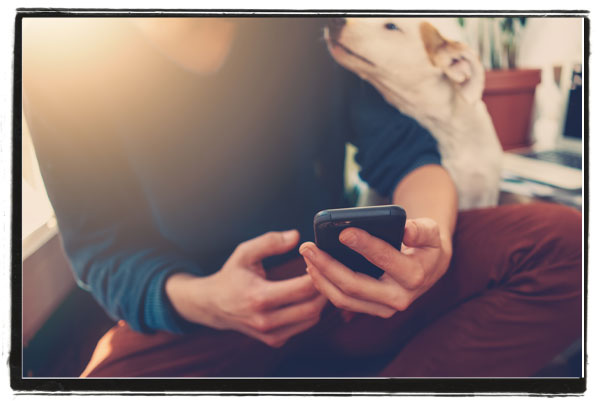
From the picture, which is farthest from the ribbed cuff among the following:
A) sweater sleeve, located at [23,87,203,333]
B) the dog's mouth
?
the dog's mouth

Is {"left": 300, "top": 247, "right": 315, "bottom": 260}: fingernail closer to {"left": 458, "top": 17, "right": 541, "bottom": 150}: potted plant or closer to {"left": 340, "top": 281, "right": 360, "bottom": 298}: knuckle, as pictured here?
{"left": 340, "top": 281, "right": 360, "bottom": 298}: knuckle

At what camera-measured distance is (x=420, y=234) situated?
1.22 ft

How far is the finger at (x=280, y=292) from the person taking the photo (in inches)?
16.6

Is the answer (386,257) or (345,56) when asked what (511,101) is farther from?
(386,257)

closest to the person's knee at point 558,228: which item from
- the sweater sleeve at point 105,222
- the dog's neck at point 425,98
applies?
the dog's neck at point 425,98

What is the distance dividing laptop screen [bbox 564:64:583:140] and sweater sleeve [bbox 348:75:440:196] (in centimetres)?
19

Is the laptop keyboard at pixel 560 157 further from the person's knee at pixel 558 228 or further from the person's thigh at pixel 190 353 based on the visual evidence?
the person's thigh at pixel 190 353

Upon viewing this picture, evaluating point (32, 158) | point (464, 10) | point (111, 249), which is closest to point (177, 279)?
point (111, 249)

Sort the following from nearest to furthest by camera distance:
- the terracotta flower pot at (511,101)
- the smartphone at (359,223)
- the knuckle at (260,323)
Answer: the smartphone at (359,223), the knuckle at (260,323), the terracotta flower pot at (511,101)

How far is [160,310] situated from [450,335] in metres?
0.42

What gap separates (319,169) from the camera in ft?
1.97

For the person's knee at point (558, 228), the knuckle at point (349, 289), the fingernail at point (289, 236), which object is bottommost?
the knuckle at point (349, 289)

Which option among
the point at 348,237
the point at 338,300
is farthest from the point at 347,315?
the point at 348,237

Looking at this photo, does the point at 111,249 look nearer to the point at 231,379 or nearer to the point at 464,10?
the point at 231,379
